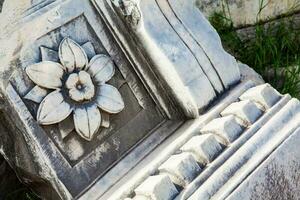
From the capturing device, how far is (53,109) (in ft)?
6.97

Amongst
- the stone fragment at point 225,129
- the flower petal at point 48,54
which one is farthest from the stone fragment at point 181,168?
the flower petal at point 48,54

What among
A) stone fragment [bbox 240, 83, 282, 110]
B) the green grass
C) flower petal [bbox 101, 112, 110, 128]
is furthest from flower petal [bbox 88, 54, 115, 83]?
the green grass

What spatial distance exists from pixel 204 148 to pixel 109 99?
0.32 metres

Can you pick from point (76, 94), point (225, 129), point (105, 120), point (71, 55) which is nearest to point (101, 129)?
point (105, 120)

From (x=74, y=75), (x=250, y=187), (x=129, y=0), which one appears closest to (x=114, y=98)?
(x=74, y=75)

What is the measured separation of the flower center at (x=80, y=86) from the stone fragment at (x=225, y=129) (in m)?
0.37

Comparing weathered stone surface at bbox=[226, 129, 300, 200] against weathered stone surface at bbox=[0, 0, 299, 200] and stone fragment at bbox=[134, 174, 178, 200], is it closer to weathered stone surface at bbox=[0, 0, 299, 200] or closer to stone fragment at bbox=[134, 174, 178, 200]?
weathered stone surface at bbox=[0, 0, 299, 200]

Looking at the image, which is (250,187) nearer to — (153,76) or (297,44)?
(153,76)

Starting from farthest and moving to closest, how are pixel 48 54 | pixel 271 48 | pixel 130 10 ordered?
1. pixel 271 48
2. pixel 130 10
3. pixel 48 54

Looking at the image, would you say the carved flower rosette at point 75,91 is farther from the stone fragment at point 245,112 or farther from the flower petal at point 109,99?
the stone fragment at point 245,112

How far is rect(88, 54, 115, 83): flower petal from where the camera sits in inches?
87.7

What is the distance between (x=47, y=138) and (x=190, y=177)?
42 cm

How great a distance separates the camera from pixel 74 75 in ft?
7.14

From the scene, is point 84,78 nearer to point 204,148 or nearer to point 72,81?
point 72,81
